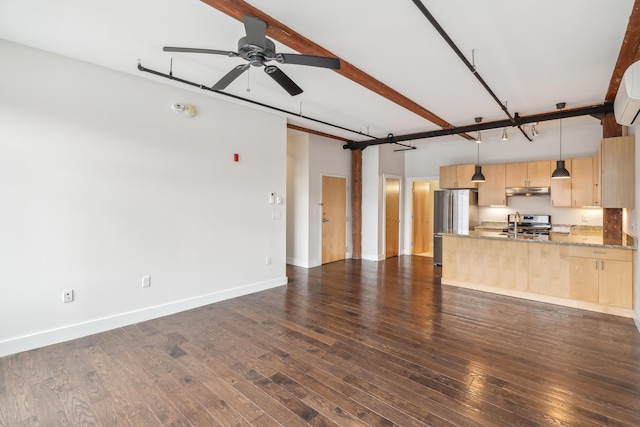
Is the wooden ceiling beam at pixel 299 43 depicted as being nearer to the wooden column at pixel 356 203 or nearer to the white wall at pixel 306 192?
the white wall at pixel 306 192

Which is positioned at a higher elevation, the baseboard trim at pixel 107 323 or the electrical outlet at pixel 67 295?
the electrical outlet at pixel 67 295

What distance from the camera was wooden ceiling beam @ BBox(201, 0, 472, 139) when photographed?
227 centimetres

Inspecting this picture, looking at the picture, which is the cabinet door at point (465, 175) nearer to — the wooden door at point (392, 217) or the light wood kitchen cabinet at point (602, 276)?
the wooden door at point (392, 217)

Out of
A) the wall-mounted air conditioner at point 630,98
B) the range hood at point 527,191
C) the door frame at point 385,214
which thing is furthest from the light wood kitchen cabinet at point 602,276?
the door frame at point 385,214

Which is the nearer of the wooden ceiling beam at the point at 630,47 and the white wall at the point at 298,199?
the wooden ceiling beam at the point at 630,47

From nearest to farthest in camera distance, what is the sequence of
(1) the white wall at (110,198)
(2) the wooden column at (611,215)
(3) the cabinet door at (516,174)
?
(1) the white wall at (110,198) → (2) the wooden column at (611,215) → (3) the cabinet door at (516,174)

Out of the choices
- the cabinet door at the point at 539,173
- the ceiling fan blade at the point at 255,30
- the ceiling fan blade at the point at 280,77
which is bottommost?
the cabinet door at the point at 539,173

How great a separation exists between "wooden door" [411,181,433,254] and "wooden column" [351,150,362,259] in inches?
62.8

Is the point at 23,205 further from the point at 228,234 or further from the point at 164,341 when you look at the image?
the point at 228,234

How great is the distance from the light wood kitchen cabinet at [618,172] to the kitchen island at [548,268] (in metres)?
0.54

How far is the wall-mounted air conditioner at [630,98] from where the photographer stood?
8.28 ft

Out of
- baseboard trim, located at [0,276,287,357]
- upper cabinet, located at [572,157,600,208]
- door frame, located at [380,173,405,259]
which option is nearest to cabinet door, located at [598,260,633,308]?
upper cabinet, located at [572,157,600,208]

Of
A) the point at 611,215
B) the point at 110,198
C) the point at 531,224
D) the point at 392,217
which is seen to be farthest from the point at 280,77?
the point at 531,224

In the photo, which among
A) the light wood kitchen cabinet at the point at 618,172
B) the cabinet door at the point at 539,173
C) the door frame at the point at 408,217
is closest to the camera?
the light wood kitchen cabinet at the point at 618,172
